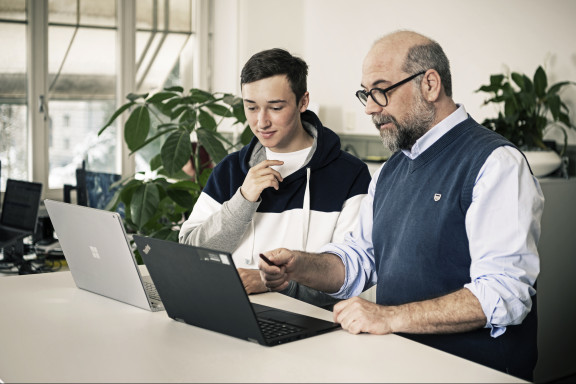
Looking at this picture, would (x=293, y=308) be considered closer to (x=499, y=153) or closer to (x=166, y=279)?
(x=166, y=279)

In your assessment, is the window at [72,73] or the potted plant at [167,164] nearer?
the potted plant at [167,164]

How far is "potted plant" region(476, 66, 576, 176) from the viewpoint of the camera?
3.06 meters

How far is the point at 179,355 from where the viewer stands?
52.4 inches

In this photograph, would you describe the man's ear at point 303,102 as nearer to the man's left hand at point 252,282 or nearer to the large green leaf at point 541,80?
the man's left hand at point 252,282

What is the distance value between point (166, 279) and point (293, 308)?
34 cm

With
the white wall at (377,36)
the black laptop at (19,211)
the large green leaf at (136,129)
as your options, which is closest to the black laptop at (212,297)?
the large green leaf at (136,129)

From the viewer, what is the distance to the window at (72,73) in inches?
196

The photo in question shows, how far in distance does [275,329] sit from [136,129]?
66.0 inches

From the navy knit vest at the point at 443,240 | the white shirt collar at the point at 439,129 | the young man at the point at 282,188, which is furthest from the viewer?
the young man at the point at 282,188

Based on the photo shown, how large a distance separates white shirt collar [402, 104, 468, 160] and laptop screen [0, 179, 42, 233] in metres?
2.82

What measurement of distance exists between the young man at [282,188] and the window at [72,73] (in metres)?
3.27

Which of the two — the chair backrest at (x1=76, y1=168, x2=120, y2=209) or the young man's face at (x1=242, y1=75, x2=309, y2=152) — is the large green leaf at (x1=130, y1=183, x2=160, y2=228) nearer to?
the young man's face at (x1=242, y1=75, x2=309, y2=152)

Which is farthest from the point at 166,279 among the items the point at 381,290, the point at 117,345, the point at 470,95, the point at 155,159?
the point at 470,95

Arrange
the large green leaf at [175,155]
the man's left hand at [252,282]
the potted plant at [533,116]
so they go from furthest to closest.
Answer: the potted plant at [533,116] < the large green leaf at [175,155] < the man's left hand at [252,282]
